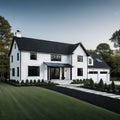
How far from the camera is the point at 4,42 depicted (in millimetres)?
30000

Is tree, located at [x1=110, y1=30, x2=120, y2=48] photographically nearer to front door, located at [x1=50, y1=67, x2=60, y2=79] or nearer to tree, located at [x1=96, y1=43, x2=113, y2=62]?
tree, located at [x1=96, y1=43, x2=113, y2=62]

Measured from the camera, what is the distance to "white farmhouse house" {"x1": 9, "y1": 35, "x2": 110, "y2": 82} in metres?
23.1

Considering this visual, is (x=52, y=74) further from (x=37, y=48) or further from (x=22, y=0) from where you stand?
(x=22, y=0)

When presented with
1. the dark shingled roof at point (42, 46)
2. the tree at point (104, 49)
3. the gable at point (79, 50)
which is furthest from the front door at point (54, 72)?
the tree at point (104, 49)

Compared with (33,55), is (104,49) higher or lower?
higher

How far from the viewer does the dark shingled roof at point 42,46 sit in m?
23.8

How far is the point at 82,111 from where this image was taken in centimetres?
774

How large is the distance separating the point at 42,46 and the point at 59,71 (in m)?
5.27

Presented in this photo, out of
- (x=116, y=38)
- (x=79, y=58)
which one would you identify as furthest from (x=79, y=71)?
(x=116, y=38)

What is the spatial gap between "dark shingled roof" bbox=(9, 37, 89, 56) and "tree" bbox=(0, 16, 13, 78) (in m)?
6.03

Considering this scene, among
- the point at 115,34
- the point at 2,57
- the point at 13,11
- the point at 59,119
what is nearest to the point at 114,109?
the point at 59,119

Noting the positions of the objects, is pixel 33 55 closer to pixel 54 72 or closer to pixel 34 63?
pixel 34 63

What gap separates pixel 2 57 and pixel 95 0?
2268 cm

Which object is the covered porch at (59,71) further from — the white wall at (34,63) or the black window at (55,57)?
the black window at (55,57)
